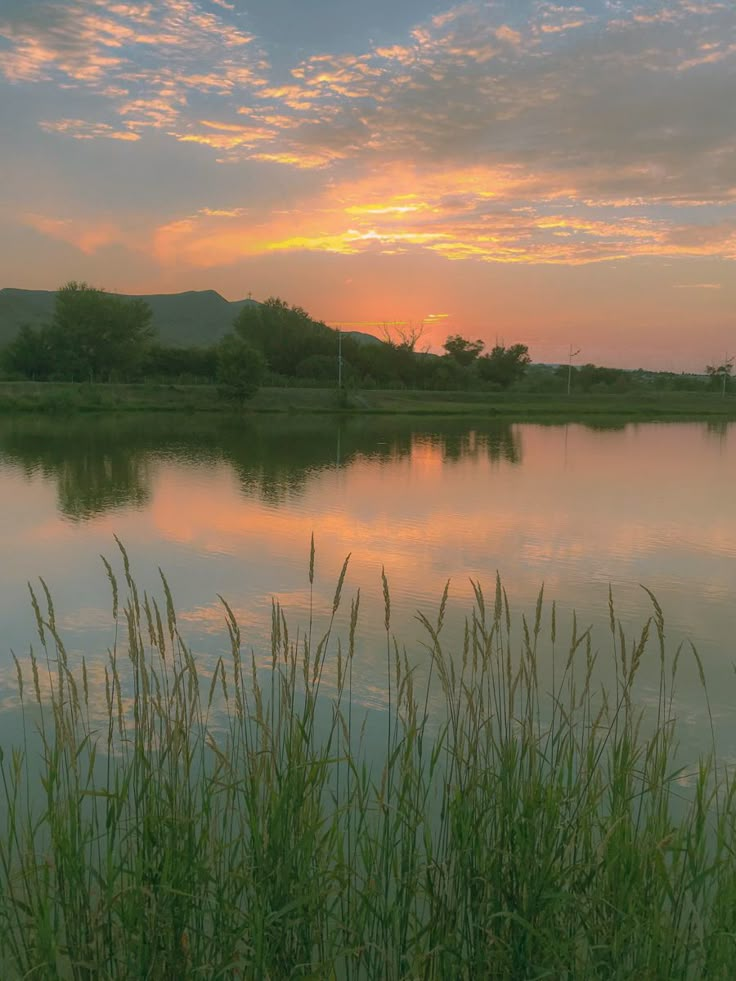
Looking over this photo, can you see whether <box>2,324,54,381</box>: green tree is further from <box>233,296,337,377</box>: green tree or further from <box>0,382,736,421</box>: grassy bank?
<box>233,296,337,377</box>: green tree

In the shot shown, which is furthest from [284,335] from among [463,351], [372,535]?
[372,535]

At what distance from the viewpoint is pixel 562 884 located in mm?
3182

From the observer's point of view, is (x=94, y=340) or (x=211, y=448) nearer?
(x=211, y=448)

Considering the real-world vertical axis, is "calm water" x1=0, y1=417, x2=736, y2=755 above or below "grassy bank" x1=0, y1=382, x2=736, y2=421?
below

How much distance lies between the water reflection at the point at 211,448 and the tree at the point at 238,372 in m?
7.18

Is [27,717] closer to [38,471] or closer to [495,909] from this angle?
[495,909]

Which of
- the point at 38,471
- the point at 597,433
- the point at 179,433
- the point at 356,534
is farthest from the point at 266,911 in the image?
the point at 597,433

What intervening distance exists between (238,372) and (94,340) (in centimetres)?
1444

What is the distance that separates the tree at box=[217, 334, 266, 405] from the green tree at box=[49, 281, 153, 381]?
11.5m

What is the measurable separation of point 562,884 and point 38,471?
20.3m

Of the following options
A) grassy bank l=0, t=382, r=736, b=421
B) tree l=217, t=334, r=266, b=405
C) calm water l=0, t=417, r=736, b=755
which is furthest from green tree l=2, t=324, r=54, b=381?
calm water l=0, t=417, r=736, b=755

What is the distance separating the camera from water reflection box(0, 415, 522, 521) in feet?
62.7

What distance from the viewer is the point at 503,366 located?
8394 centimetres

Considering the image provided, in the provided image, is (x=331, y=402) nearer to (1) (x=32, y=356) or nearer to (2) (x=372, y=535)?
(1) (x=32, y=356)
